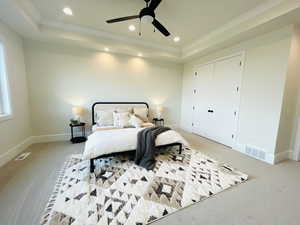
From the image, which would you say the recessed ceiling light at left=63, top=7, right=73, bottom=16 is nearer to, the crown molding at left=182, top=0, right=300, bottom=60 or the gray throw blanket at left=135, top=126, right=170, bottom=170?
the gray throw blanket at left=135, top=126, right=170, bottom=170

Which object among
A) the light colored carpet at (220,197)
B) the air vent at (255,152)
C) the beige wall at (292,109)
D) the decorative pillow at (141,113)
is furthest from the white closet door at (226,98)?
the decorative pillow at (141,113)

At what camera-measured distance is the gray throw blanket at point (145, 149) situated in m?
2.48

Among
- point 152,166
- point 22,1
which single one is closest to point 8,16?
point 22,1

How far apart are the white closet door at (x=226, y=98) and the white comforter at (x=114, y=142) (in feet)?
5.27

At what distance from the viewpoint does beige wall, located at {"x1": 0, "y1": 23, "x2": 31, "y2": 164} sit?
2.54 meters

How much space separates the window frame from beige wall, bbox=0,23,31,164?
0.24ft

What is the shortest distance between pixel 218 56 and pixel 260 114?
6.36 ft

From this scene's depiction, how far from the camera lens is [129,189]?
1.85 metres

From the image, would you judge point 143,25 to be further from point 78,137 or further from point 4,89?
point 78,137

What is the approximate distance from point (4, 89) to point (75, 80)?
4.83 feet

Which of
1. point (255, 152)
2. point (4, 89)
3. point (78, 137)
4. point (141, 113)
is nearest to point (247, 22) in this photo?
point (255, 152)

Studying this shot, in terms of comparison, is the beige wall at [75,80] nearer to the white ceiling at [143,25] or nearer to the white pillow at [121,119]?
the white ceiling at [143,25]

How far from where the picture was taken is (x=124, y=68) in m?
4.32

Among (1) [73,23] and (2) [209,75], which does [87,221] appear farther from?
(2) [209,75]
